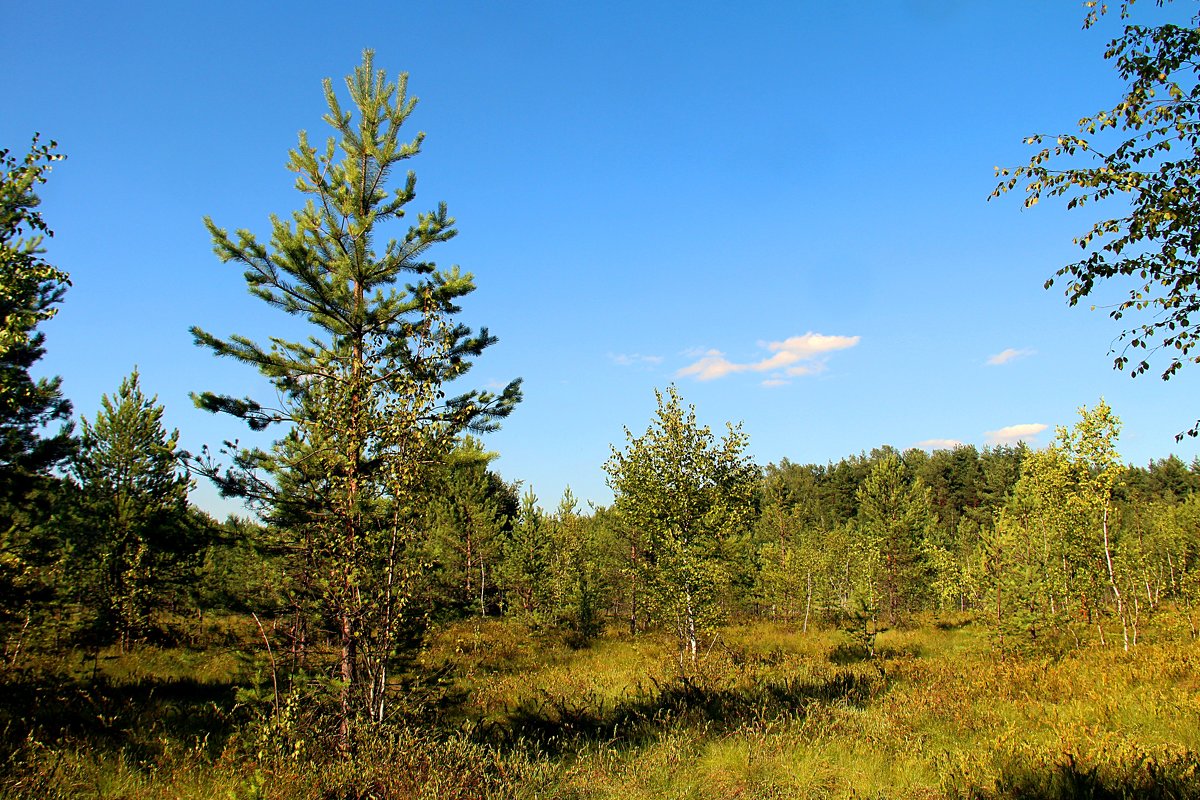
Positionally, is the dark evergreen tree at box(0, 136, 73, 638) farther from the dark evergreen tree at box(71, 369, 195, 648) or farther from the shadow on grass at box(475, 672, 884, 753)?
the shadow on grass at box(475, 672, 884, 753)

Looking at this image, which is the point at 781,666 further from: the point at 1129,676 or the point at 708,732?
the point at 708,732

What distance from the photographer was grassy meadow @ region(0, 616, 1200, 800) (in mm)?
6281

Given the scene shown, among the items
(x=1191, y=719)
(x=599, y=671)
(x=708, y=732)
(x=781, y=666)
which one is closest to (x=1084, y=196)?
(x=1191, y=719)

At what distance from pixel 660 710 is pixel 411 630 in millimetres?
5197

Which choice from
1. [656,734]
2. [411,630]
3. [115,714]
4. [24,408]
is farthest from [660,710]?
[24,408]

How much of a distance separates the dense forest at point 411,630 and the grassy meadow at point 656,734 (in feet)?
0.20

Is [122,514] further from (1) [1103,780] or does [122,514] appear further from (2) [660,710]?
(1) [1103,780]

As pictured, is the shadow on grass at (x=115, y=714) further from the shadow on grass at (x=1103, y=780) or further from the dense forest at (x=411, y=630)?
the shadow on grass at (x=1103, y=780)

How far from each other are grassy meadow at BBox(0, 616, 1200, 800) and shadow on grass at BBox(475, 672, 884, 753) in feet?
0.22

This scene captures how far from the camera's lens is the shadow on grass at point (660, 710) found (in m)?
9.92

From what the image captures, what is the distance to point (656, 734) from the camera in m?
9.49

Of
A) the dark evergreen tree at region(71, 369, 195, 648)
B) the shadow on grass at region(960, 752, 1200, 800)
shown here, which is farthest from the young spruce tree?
the dark evergreen tree at region(71, 369, 195, 648)

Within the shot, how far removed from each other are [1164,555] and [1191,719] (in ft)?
144

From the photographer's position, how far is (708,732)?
31.2 ft
